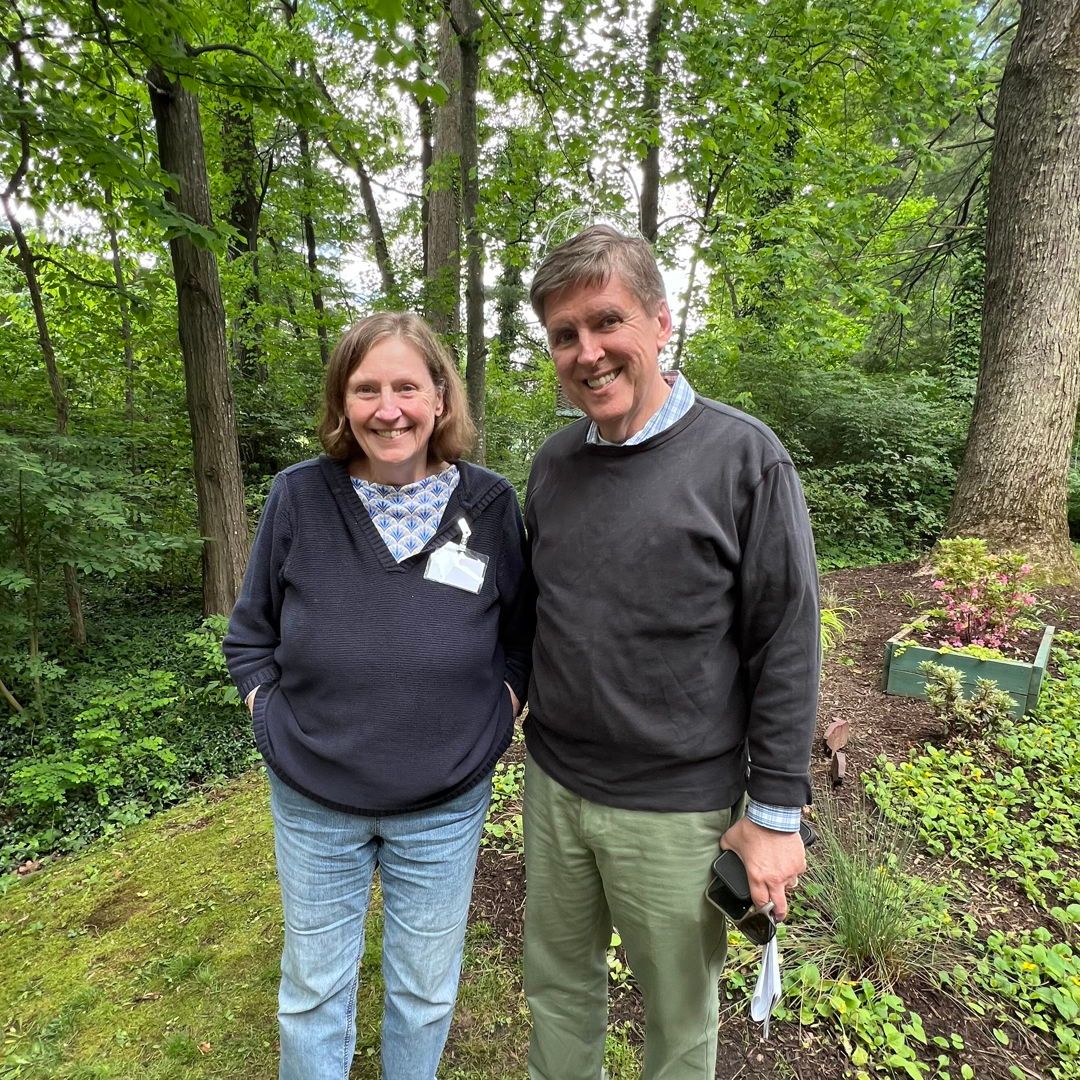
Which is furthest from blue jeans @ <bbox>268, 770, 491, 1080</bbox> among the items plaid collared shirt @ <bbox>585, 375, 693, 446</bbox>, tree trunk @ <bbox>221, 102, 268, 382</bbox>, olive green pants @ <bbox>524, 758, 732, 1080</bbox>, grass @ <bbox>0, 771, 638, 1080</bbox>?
tree trunk @ <bbox>221, 102, 268, 382</bbox>

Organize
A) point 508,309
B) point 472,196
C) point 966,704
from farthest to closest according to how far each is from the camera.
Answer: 1. point 508,309
2. point 472,196
3. point 966,704

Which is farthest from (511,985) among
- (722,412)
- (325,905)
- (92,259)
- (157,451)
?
(92,259)

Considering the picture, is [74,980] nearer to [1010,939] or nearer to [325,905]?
[325,905]

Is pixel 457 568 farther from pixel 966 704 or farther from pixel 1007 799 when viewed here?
pixel 966 704

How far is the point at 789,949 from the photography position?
204cm

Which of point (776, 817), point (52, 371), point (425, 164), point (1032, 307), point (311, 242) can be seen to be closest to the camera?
point (776, 817)

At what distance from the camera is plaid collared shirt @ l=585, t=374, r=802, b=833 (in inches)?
48.4

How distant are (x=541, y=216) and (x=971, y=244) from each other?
248 inches

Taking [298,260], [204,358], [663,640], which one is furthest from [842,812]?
[298,260]

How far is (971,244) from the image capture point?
339 inches

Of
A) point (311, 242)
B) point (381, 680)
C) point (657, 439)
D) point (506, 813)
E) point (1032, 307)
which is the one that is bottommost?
point (506, 813)

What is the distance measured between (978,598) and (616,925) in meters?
3.56

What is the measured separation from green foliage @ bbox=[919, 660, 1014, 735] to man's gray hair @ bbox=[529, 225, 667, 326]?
2.84 meters

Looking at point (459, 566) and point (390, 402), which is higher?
point (390, 402)
